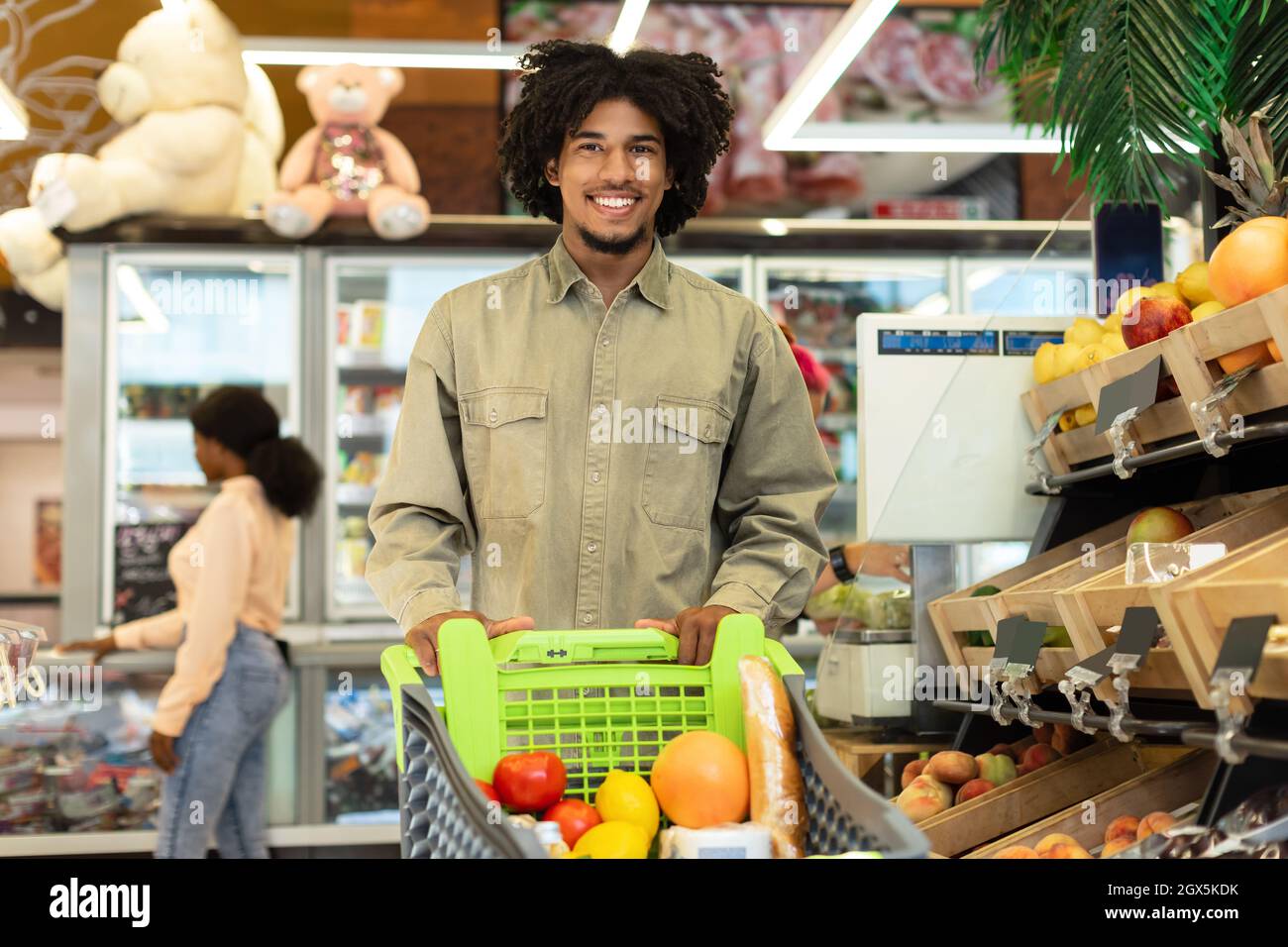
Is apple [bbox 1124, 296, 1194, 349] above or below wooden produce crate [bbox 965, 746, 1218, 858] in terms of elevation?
above

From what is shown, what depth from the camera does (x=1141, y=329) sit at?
71.6 inches

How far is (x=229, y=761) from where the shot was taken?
379cm

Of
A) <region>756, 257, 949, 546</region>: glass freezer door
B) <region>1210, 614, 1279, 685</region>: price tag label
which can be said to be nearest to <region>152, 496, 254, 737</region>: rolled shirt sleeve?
<region>756, 257, 949, 546</region>: glass freezer door

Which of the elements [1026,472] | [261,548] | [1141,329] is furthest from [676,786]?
[261,548]

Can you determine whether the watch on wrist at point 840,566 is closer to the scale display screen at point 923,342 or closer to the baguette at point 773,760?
the scale display screen at point 923,342

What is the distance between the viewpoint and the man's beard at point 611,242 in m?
1.92

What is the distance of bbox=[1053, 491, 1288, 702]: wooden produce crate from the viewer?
1.52 m

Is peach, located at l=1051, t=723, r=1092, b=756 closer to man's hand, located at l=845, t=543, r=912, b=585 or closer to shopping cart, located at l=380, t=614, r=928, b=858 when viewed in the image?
man's hand, located at l=845, t=543, r=912, b=585

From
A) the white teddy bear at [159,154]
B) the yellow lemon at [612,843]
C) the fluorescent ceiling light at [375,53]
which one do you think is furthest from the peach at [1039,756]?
the white teddy bear at [159,154]

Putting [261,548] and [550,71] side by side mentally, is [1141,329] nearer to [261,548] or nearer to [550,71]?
[550,71]

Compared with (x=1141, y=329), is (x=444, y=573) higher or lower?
lower

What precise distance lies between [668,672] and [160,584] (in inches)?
146

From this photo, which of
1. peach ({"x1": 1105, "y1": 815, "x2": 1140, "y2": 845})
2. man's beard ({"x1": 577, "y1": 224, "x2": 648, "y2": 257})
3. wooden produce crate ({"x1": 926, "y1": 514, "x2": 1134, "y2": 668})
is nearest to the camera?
peach ({"x1": 1105, "y1": 815, "x2": 1140, "y2": 845})

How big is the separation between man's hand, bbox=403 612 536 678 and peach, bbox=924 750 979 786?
2.59ft
